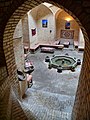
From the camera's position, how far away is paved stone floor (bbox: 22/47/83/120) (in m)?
5.05

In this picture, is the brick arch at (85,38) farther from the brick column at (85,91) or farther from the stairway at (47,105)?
the stairway at (47,105)

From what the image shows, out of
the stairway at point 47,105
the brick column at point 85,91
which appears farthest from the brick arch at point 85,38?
the stairway at point 47,105

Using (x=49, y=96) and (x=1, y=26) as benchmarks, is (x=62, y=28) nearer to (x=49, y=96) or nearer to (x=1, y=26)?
(x=49, y=96)

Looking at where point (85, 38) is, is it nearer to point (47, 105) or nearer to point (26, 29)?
point (47, 105)

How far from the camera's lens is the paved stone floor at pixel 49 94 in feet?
16.6

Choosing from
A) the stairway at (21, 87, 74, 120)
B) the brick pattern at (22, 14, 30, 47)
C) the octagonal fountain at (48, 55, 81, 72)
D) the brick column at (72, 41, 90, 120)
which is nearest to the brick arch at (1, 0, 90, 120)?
the brick column at (72, 41, 90, 120)

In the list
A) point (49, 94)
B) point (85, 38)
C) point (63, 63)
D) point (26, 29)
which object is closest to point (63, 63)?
point (63, 63)

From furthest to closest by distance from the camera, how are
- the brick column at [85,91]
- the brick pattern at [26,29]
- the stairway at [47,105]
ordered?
1. the brick pattern at [26,29]
2. the stairway at [47,105]
3. the brick column at [85,91]

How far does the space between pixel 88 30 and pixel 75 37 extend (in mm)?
14986

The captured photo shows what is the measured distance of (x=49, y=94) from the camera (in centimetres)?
721

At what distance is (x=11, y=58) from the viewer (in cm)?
396

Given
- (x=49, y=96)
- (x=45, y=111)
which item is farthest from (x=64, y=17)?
(x=45, y=111)

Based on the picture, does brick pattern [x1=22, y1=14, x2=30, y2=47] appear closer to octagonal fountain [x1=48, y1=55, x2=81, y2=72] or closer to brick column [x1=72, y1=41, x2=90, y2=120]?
octagonal fountain [x1=48, y1=55, x2=81, y2=72]

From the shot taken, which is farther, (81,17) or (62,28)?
(62,28)
